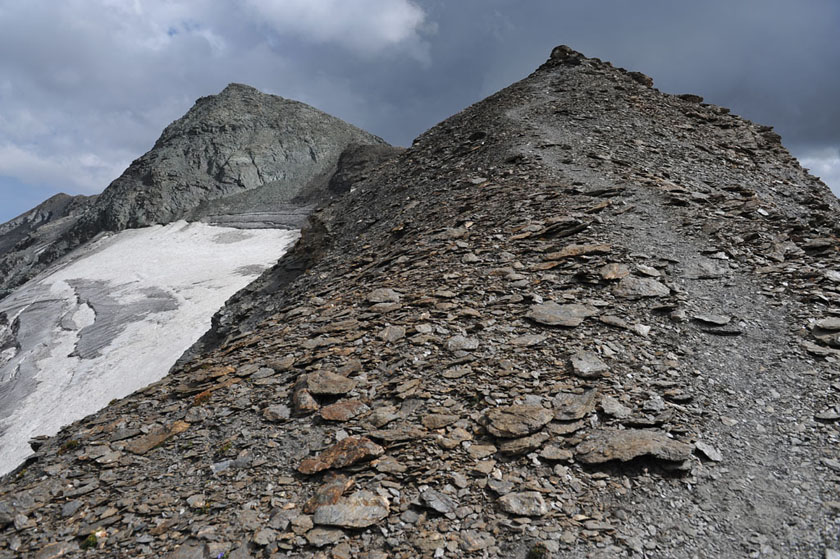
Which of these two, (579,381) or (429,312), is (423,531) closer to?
(579,381)

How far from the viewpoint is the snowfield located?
23.9 metres

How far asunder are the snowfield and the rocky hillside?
399 centimetres

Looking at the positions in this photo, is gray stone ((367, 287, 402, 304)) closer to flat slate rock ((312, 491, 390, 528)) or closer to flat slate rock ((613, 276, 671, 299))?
flat slate rock ((613, 276, 671, 299))

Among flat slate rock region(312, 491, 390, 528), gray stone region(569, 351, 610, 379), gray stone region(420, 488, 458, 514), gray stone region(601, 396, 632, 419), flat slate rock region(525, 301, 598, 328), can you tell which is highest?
flat slate rock region(525, 301, 598, 328)

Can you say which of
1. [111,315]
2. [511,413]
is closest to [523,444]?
[511,413]

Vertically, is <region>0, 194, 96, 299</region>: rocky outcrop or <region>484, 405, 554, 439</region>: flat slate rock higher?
<region>0, 194, 96, 299</region>: rocky outcrop

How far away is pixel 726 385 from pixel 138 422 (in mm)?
9478

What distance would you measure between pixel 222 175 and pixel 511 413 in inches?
2541

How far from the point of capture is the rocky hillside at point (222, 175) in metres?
54.3

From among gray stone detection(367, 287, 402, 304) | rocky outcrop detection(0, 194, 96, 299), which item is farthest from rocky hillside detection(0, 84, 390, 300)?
gray stone detection(367, 287, 402, 304)

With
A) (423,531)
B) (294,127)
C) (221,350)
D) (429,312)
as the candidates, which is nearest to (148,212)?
(294,127)

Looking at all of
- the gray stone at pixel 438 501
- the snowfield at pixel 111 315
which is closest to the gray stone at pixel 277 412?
the gray stone at pixel 438 501

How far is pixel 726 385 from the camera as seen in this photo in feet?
21.2

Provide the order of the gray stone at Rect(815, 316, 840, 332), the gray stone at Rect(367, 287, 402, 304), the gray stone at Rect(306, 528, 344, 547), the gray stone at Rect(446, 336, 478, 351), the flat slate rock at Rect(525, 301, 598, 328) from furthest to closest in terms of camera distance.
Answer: the gray stone at Rect(367, 287, 402, 304) → the flat slate rock at Rect(525, 301, 598, 328) → the gray stone at Rect(815, 316, 840, 332) → the gray stone at Rect(446, 336, 478, 351) → the gray stone at Rect(306, 528, 344, 547)
